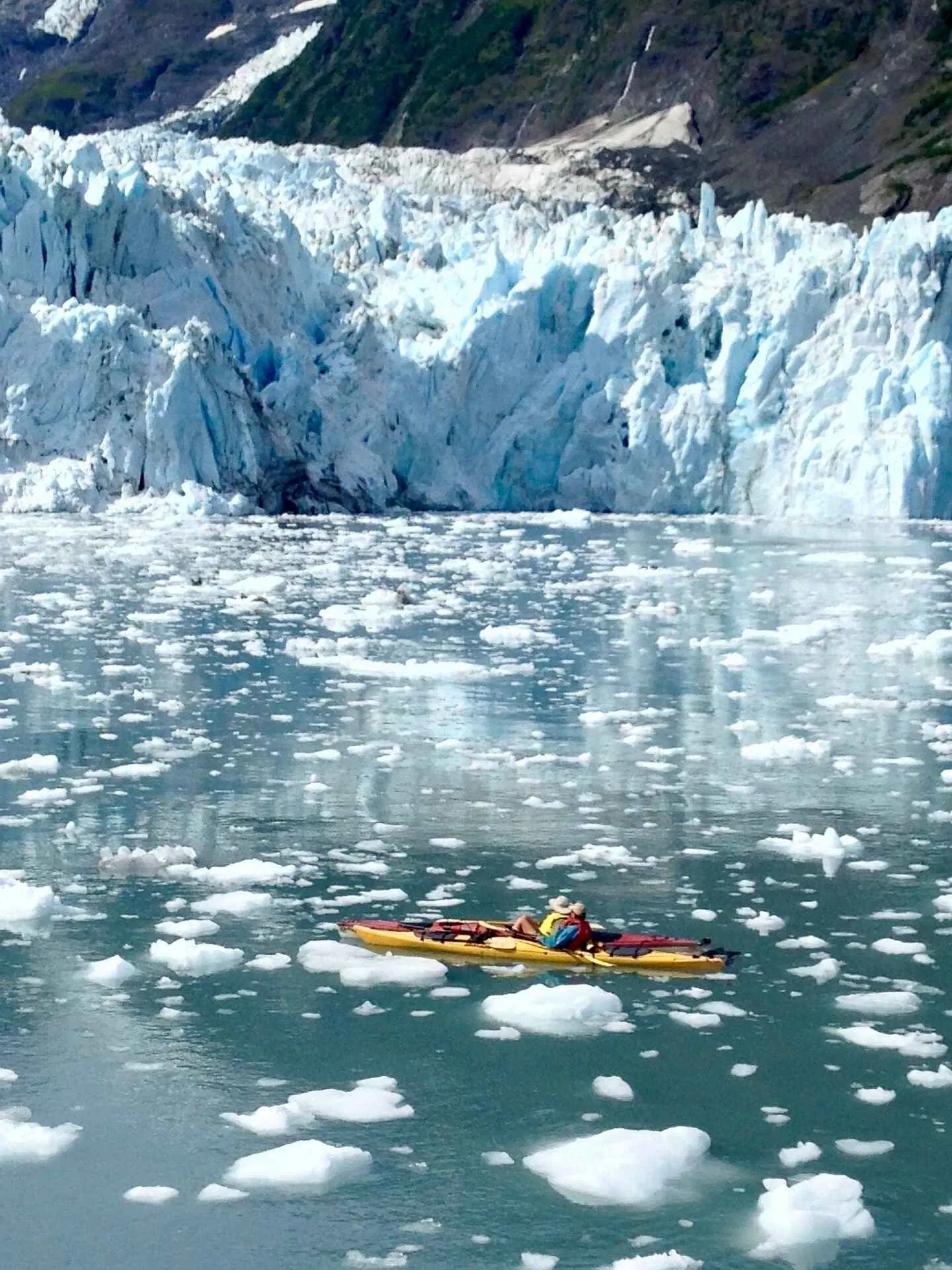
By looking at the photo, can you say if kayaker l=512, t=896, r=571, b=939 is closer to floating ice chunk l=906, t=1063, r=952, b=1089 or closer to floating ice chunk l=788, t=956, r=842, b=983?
floating ice chunk l=788, t=956, r=842, b=983

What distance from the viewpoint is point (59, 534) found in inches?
1017

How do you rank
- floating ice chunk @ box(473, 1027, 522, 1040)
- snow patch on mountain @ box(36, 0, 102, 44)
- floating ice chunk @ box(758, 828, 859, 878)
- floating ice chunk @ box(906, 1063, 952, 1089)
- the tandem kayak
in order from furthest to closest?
snow patch on mountain @ box(36, 0, 102, 44) < floating ice chunk @ box(758, 828, 859, 878) < the tandem kayak < floating ice chunk @ box(473, 1027, 522, 1040) < floating ice chunk @ box(906, 1063, 952, 1089)

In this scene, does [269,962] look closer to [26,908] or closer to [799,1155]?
[26,908]

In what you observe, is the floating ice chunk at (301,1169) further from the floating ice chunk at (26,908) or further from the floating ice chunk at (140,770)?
the floating ice chunk at (140,770)

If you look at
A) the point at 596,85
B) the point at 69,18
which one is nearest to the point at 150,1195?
the point at 596,85

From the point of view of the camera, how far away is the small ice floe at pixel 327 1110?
4.78 m

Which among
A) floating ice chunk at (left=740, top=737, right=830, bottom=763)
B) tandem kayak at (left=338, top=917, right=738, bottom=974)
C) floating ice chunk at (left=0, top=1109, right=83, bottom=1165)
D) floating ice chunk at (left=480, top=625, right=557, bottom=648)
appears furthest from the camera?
floating ice chunk at (left=480, top=625, right=557, bottom=648)

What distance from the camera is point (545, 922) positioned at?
6297mm

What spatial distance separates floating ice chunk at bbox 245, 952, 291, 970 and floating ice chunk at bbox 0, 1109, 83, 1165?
4.51 feet

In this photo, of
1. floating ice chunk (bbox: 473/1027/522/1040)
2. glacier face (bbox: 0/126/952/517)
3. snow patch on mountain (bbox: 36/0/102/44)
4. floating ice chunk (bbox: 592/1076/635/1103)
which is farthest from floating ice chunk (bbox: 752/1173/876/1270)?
snow patch on mountain (bbox: 36/0/102/44)

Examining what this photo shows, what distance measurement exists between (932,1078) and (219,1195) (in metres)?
2.16

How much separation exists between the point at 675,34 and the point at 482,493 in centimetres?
6750

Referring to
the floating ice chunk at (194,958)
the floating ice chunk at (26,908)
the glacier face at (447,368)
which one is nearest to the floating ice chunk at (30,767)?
the floating ice chunk at (26,908)

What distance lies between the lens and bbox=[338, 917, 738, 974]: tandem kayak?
6121 mm
